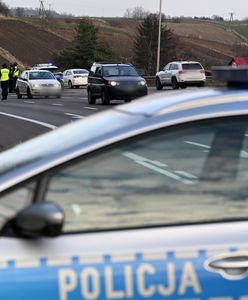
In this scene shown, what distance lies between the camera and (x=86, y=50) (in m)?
69.6

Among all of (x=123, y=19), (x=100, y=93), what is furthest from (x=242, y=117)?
(x=123, y=19)

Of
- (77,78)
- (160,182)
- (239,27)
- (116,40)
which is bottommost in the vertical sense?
(77,78)

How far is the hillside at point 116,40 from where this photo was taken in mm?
97500

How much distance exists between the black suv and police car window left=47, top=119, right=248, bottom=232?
21809mm

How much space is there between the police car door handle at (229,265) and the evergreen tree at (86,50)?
221 feet

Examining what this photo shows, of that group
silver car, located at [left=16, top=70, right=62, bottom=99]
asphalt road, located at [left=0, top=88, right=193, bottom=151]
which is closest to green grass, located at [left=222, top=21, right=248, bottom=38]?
silver car, located at [left=16, top=70, right=62, bottom=99]

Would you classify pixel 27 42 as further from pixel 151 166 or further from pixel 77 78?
pixel 151 166

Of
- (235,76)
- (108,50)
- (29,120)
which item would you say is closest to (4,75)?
(29,120)

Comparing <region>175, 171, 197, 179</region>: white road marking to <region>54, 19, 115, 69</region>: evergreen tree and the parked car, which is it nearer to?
the parked car

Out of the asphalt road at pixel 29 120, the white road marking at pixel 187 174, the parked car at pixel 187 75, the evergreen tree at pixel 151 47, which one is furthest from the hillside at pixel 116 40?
the white road marking at pixel 187 174

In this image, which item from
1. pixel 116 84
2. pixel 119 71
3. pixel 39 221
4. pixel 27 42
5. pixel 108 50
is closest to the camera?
pixel 39 221

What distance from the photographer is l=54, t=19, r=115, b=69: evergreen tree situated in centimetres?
6962

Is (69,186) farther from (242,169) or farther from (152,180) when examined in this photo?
(242,169)

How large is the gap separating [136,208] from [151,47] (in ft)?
227
